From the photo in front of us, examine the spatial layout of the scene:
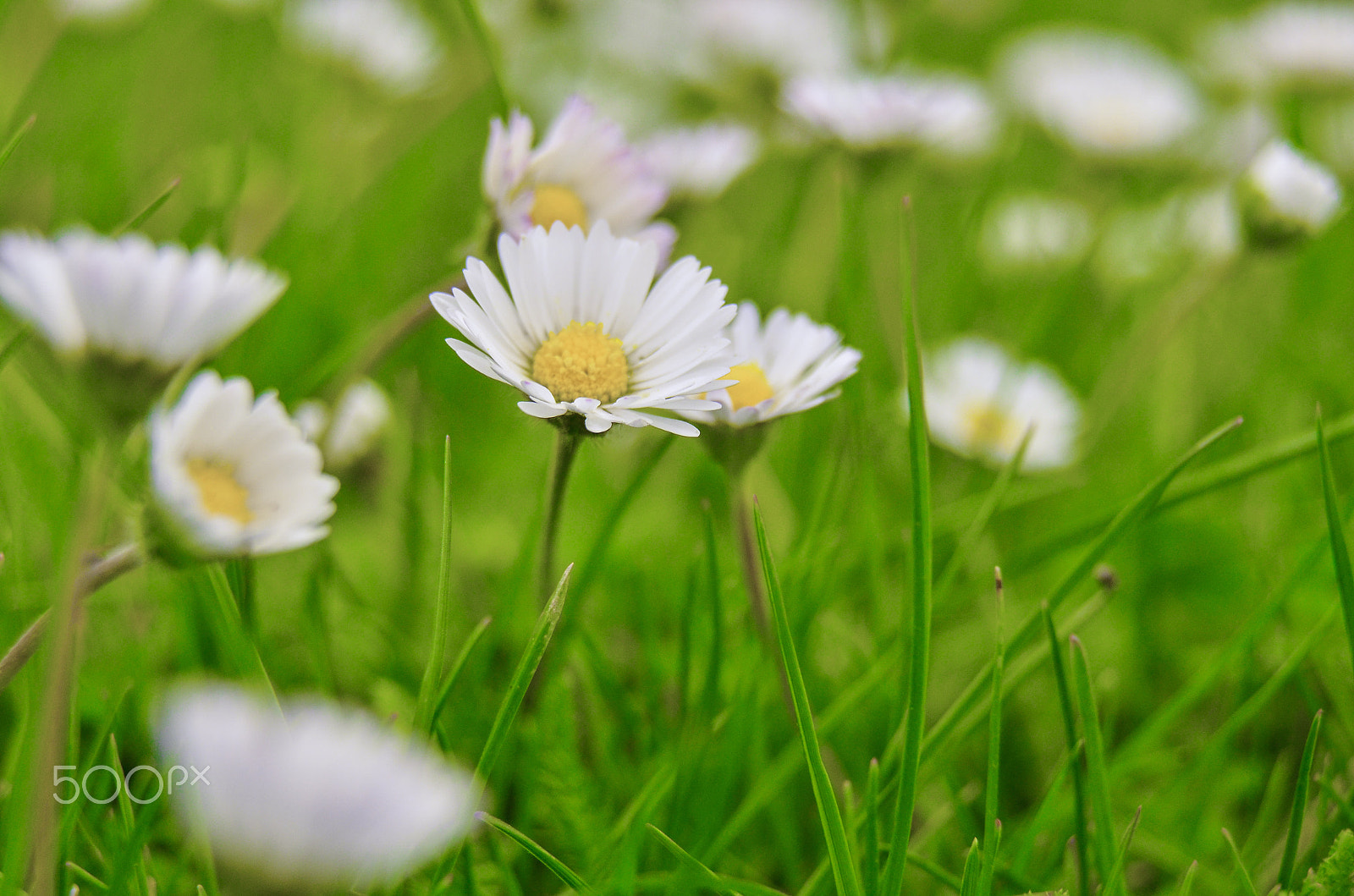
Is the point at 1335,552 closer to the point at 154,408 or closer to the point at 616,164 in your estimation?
the point at 616,164

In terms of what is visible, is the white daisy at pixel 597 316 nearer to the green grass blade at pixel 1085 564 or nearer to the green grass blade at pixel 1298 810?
the green grass blade at pixel 1085 564

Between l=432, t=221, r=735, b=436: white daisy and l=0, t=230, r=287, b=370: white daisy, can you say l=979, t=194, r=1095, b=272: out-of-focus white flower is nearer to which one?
l=432, t=221, r=735, b=436: white daisy

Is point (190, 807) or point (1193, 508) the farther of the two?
point (1193, 508)

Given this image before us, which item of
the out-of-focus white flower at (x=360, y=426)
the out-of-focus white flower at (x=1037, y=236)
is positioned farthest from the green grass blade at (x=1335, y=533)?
the out-of-focus white flower at (x=1037, y=236)

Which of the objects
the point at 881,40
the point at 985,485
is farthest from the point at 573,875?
the point at 881,40

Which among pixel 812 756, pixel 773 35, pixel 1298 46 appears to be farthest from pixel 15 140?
pixel 1298 46

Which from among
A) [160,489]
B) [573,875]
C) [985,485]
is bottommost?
[985,485]

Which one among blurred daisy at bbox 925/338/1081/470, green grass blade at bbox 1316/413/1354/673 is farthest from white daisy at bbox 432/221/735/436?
blurred daisy at bbox 925/338/1081/470

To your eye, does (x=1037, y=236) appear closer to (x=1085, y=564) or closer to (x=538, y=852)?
(x=1085, y=564)
